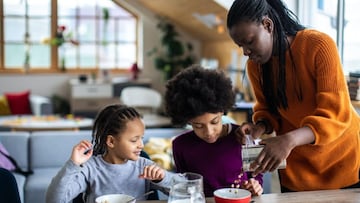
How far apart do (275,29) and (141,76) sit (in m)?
5.92

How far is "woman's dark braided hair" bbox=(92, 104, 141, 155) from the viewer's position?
1677 millimetres

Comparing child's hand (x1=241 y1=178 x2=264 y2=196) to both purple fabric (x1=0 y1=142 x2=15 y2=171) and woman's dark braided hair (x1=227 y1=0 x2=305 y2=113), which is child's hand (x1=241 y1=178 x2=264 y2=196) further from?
purple fabric (x1=0 y1=142 x2=15 y2=171)

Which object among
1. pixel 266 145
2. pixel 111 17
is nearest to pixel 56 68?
pixel 111 17

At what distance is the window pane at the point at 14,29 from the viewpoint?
702 centimetres

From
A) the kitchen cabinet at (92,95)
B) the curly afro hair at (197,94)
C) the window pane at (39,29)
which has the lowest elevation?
the kitchen cabinet at (92,95)

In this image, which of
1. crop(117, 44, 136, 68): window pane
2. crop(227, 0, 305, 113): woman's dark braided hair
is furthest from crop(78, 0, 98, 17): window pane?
crop(227, 0, 305, 113): woman's dark braided hair

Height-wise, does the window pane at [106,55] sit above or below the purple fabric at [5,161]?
above

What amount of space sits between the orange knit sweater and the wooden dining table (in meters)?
0.05

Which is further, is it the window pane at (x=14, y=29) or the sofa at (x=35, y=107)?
the window pane at (x=14, y=29)

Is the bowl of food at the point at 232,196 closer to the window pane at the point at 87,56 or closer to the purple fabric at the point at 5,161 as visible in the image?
the purple fabric at the point at 5,161

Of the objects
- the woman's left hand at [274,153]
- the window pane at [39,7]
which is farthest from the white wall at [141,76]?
the woman's left hand at [274,153]

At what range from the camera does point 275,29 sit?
150 centimetres

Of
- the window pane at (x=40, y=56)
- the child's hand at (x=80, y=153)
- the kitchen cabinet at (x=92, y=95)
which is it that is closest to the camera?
the child's hand at (x=80, y=153)

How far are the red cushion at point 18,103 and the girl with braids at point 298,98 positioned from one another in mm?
5406
